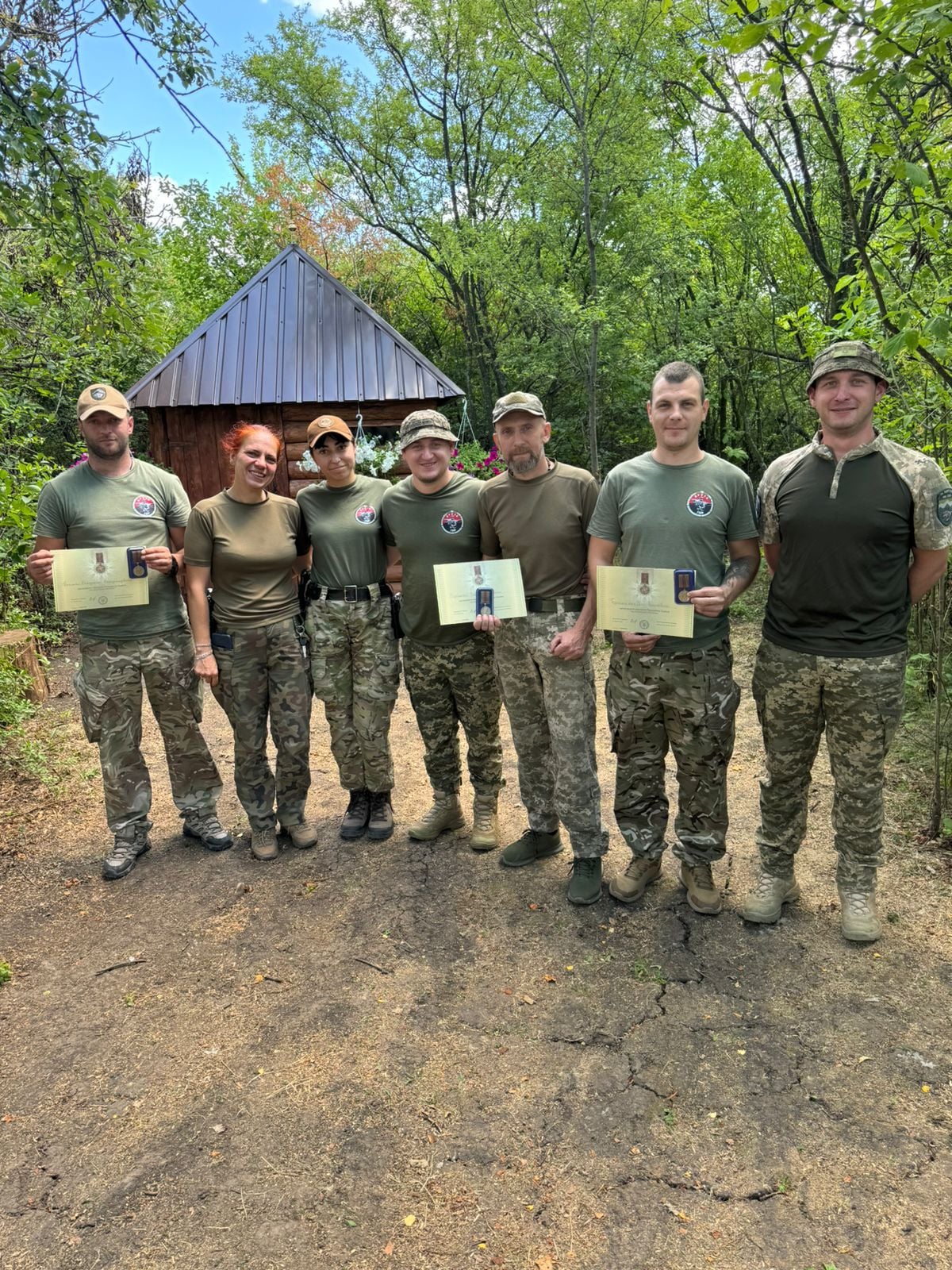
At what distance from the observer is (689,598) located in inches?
112

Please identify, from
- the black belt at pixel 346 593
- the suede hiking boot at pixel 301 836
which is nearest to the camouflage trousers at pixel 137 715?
the suede hiking boot at pixel 301 836

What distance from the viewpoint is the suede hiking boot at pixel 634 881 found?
3381mm

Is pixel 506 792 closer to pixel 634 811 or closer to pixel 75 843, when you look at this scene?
pixel 634 811

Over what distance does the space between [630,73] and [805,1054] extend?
10.9 m

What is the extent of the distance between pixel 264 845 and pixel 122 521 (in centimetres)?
176

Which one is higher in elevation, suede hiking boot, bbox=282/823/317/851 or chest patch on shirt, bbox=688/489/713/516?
chest patch on shirt, bbox=688/489/713/516

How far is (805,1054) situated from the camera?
2514 mm

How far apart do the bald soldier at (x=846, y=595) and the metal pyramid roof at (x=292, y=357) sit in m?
5.74

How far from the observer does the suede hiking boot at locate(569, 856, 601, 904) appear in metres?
3.38

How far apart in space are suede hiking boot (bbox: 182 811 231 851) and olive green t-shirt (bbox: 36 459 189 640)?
1090 mm

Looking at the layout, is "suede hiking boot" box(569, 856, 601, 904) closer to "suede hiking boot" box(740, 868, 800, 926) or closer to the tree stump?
"suede hiking boot" box(740, 868, 800, 926)

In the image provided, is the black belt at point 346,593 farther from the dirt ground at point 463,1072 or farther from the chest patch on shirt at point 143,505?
the dirt ground at point 463,1072

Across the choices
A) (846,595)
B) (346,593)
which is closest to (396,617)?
(346,593)

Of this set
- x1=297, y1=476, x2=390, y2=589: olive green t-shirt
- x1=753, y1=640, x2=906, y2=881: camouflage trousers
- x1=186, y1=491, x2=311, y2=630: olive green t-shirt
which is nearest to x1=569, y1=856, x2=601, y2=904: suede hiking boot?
x1=753, y1=640, x2=906, y2=881: camouflage trousers
